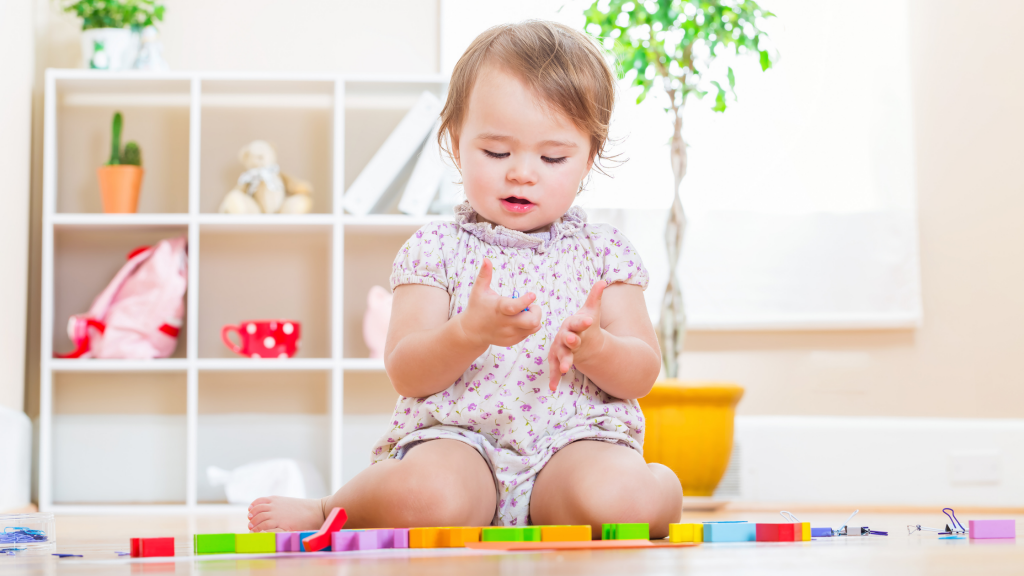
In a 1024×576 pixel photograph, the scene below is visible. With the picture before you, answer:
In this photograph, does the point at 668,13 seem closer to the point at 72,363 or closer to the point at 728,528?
the point at 728,528

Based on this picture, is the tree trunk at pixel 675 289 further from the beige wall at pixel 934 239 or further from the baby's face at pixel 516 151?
the baby's face at pixel 516 151

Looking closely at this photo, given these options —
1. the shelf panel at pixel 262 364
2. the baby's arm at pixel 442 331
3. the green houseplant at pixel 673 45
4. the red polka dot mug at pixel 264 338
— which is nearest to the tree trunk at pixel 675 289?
the green houseplant at pixel 673 45

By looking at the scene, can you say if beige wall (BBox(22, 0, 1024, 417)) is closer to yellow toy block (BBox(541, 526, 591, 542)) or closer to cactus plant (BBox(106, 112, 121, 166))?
cactus plant (BBox(106, 112, 121, 166))

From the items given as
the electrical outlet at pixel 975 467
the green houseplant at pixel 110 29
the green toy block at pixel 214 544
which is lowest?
the electrical outlet at pixel 975 467

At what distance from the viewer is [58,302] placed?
2.22 metres

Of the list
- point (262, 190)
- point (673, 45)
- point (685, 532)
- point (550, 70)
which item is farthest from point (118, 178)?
point (685, 532)

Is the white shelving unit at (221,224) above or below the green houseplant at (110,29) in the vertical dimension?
below

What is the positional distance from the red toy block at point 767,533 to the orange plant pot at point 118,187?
69.7 inches

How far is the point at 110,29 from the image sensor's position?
83.3 inches

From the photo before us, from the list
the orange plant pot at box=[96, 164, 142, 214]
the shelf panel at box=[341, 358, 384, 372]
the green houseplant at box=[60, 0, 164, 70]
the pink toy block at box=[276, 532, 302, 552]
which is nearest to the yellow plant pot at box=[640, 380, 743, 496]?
the shelf panel at box=[341, 358, 384, 372]

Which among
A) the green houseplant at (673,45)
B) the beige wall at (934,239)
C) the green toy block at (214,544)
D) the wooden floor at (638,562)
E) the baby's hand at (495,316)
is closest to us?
the wooden floor at (638,562)

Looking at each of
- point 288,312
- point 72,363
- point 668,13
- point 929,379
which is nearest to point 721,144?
point 668,13

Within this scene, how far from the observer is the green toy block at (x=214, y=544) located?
0.66 m

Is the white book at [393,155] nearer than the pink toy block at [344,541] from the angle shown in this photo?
No
